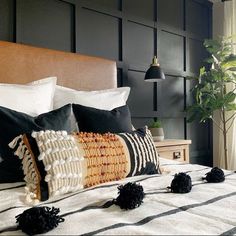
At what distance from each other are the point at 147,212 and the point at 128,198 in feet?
0.23

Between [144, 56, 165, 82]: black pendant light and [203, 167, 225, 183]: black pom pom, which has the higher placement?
[144, 56, 165, 82]: black pendant light

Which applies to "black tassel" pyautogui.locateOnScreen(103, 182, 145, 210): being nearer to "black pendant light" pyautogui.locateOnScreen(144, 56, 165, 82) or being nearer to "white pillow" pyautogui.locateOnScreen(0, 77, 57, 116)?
"white pillow" pyautogui.locateOnScreen(0, 77, 57, 116)

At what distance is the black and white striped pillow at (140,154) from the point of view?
1.35 meters

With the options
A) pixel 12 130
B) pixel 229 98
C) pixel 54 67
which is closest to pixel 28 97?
pixel 12 130

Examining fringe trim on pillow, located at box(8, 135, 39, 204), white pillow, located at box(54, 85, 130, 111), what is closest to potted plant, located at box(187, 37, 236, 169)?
white pillow, located at box(54, 85, 130, 111)

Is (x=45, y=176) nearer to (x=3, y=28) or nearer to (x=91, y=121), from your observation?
(x=91, y=121)

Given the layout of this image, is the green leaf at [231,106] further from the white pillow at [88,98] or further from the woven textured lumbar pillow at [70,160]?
the woven textured lumbar pillow at [70,160]

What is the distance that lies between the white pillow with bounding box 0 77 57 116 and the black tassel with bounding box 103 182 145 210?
30.7 inches

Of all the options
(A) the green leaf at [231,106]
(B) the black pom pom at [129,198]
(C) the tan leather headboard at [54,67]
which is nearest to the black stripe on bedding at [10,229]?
(B) the black pom pom at [129,198]

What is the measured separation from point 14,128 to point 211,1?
3.31m

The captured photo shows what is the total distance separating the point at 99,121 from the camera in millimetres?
1539

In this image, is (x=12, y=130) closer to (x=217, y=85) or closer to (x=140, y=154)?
(x=140, y=154)

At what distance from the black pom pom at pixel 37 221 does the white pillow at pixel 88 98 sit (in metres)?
1.12

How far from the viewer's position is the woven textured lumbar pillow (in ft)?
3.51
